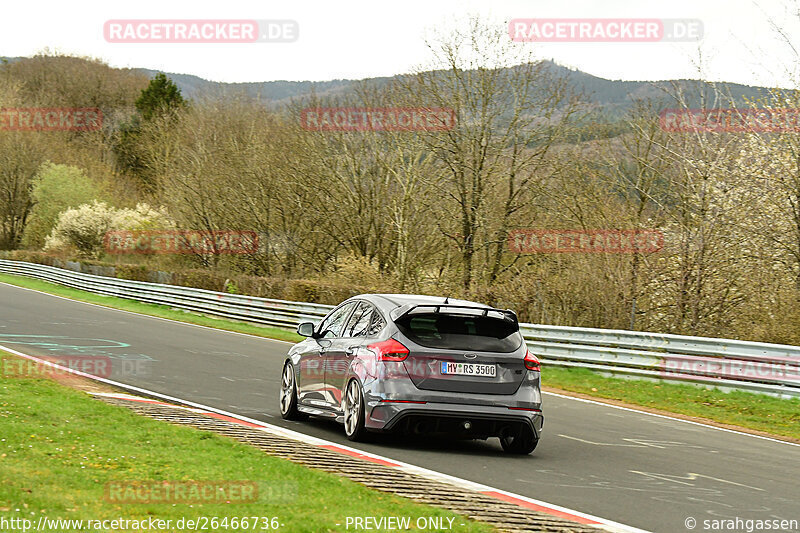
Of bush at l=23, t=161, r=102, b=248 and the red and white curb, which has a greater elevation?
bush at l=23, t=161, r=102, b=248

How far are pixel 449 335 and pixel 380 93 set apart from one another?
30.7 meters

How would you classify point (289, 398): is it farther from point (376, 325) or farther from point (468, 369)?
point (468, 369)

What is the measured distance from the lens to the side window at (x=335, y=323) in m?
11.3

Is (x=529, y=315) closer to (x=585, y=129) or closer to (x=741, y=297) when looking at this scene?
(x=741, y=297)

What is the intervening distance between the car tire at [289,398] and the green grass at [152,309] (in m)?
14.1

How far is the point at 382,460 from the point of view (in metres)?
8.95

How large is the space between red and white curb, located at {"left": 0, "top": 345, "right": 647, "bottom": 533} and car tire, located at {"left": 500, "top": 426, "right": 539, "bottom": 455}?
4.95 ft

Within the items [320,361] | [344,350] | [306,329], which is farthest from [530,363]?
[306,329]

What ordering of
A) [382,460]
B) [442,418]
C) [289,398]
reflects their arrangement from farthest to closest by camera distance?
1. [289,398]
2. [442,418]
3. [382,460]

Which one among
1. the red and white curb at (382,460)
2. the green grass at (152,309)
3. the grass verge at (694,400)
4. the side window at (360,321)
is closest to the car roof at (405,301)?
the side window at (360,321)

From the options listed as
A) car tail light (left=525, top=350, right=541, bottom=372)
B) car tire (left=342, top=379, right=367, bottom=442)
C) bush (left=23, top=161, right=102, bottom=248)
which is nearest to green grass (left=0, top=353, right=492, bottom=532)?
car tire (left=342, top=379, right=367, bottom=442)

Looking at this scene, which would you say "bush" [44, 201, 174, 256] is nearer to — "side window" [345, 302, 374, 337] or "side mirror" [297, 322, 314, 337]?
"side mirror" [297, 322, 314, 337]

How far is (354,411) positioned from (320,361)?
1221mm

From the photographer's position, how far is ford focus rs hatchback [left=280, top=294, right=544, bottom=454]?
377 inches
